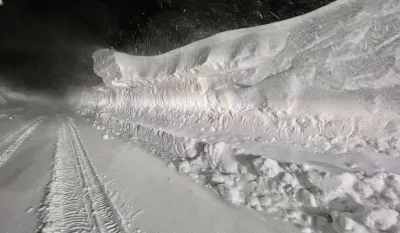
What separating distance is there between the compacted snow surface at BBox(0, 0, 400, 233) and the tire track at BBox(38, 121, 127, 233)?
14 millimetres

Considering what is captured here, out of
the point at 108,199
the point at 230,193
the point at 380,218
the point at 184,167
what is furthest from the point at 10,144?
the point at 380,218

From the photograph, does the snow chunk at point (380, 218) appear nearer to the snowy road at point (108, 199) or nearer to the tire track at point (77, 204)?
the snowy road at point (108, 199)

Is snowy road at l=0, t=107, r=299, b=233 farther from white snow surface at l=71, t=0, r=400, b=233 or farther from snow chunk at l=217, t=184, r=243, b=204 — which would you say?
white snow surface at l=71, t=0, r=400, b=233

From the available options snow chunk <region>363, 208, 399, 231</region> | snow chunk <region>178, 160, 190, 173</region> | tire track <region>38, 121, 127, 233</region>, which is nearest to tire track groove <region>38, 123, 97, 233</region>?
tire track <region>38, 121, 127, 233</region>

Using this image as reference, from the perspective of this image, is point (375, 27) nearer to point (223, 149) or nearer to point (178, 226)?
point (223, 149)

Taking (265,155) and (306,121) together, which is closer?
(265,155)

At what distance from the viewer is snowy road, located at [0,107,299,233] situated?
199 centimetres

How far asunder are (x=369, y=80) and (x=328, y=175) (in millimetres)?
1411

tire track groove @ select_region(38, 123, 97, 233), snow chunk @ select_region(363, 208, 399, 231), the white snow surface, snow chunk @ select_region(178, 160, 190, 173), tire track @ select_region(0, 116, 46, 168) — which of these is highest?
the white snow surface

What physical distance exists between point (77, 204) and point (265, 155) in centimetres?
233

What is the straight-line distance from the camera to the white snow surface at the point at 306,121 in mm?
2014

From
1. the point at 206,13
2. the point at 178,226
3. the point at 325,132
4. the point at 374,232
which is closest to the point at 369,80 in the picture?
the point at 325,132

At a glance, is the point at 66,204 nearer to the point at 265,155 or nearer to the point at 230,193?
the point at 230,193

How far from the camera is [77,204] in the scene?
7.43ft
